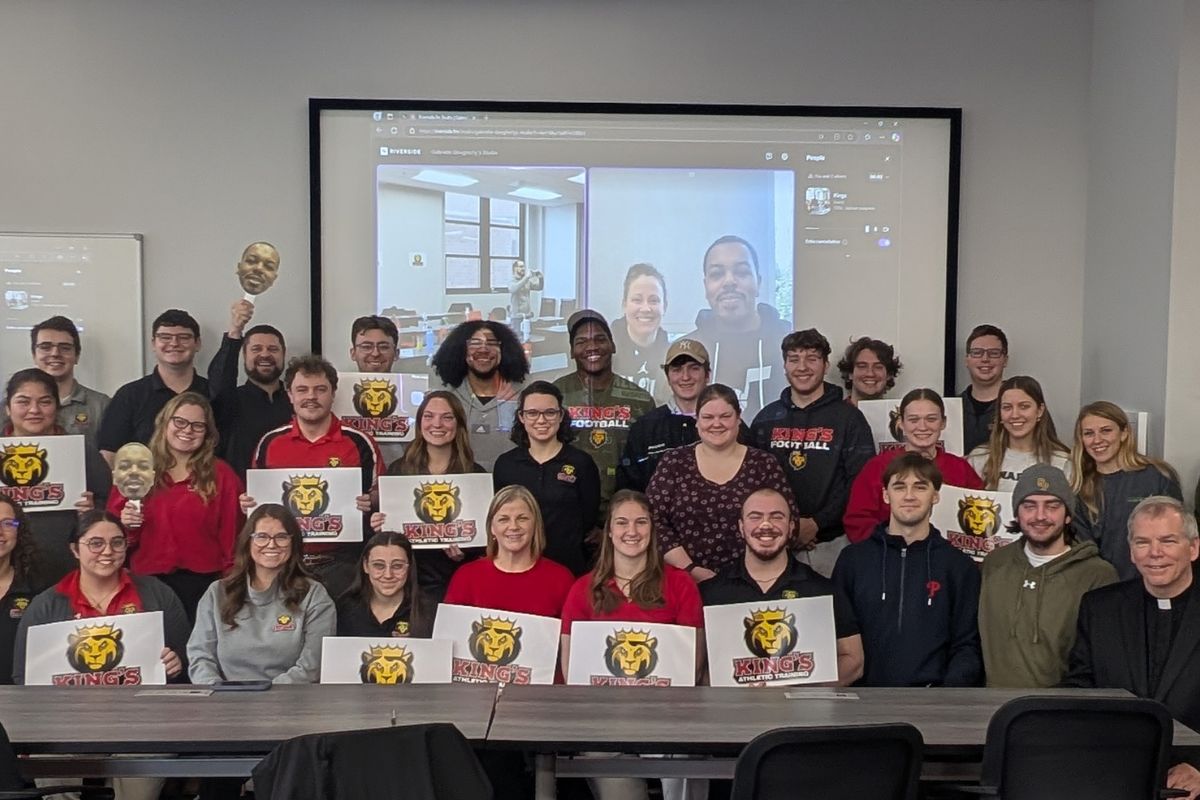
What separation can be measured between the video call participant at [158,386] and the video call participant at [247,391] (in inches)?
4.8

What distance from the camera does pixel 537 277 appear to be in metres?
6.20

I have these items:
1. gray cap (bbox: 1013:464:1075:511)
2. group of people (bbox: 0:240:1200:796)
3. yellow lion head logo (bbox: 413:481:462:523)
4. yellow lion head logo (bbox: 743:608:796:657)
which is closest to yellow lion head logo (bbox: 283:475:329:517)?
group of people (bbox: 0:240:1200:796)

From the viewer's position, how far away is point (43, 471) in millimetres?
4820

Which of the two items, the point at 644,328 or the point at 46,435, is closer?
the point at 46,435

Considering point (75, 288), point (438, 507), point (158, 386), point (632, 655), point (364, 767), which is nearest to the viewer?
point (364, 767)

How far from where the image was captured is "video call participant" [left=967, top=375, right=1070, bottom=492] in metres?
4.87

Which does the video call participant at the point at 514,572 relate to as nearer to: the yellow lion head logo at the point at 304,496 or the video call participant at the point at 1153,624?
the yellow lion head logo at the point at 304,496

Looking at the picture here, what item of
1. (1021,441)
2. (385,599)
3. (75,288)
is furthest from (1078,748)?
(75,288)

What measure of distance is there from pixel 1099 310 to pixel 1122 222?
1.59 ft

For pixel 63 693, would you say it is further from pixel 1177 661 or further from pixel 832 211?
pixel 832 211

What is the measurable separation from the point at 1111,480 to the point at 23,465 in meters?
4.41

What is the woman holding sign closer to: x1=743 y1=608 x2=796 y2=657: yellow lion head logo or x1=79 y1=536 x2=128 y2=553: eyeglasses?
x1=79 y1=536 x2=128 y2=553: eyeglasses

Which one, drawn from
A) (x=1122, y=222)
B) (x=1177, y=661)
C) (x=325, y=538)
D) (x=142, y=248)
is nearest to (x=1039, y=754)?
(x=1177, y=661)

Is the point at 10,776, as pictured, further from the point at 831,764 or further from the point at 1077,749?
the point at 1077,749
